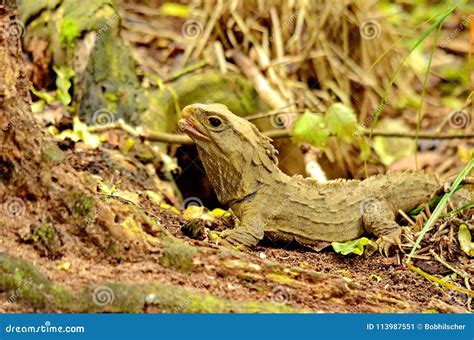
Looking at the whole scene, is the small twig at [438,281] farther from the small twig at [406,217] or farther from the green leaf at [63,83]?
the green leaf at [63,83]

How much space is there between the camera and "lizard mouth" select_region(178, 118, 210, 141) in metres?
5.24

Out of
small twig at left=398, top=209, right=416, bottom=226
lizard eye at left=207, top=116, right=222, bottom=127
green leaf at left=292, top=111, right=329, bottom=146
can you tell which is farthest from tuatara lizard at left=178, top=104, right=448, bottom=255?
green leaf at left=292, top=111, right=329, bottom=146

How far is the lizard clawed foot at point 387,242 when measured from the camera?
521cm

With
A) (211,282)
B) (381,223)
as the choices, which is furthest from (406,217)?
(211,282)

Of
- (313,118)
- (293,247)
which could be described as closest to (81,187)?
(293,247)

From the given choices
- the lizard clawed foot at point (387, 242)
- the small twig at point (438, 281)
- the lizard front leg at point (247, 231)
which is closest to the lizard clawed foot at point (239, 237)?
the lizard front leg at point (247, 231)

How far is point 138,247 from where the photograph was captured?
3.95 meters

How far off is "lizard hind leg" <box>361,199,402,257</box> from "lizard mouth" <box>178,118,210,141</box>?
4.95 feet

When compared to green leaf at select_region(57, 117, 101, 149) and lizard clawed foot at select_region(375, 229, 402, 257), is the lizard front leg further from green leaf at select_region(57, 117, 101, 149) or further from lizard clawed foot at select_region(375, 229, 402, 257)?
green leaf at select_region(57, 117, 101, 149)

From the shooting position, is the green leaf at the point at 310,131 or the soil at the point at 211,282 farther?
the green leaf at the point at 310,131

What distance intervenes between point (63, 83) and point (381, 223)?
3.36 m

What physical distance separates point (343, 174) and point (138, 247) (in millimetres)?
5044

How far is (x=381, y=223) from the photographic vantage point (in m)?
5.59

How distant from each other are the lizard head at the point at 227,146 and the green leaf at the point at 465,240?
1.53 meters
